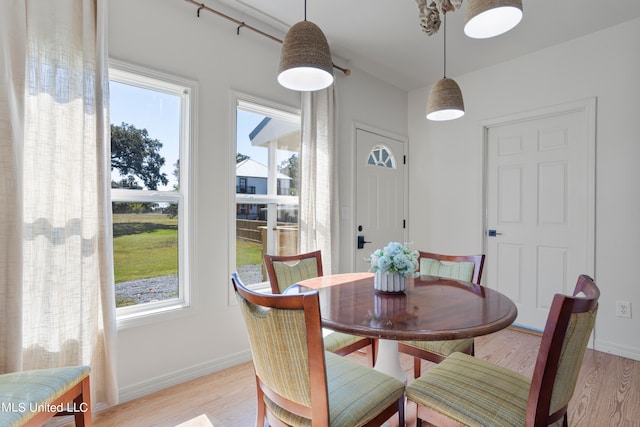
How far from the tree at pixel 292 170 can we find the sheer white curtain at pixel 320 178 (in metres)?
0.20

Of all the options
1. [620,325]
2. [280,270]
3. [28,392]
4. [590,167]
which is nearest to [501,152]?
[590,167]

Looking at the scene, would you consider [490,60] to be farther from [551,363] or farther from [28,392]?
[28,392]

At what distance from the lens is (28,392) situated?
130cm

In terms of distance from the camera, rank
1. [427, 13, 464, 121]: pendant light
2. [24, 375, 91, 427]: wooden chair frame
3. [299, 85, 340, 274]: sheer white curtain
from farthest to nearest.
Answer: [299, 85, 340, 274]: sheer white curtain → [427, 13, 464, 121]: pendant light → [24, 375, 91, 427]: wooden chair frame

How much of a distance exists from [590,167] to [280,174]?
2723 millimetres

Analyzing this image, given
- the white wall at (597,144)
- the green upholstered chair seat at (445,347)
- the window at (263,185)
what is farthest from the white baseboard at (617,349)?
the window at (263,185)

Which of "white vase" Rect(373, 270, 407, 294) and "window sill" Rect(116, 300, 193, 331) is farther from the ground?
"white vase" Rect(373, 270, 407, 294)

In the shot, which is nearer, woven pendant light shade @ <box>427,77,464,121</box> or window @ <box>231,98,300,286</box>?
woven pendant light shade @ <box>427,77,464,121</box>

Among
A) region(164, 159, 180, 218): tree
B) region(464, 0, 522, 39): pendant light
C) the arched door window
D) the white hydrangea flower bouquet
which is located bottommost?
the white hydrangea flower bouquet

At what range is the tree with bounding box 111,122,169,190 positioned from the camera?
2.14m

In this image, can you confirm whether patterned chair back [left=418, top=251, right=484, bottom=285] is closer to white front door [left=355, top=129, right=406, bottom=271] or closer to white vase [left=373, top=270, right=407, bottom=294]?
white vase [left=373, top=270, right=407, bottom=294]

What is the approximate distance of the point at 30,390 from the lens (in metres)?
1.31

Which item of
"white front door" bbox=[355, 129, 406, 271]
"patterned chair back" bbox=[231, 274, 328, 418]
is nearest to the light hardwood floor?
"patterned chair back" bbox=[231, 274, 328, 418]

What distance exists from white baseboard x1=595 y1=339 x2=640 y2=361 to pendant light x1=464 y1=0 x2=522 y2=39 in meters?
2.84
